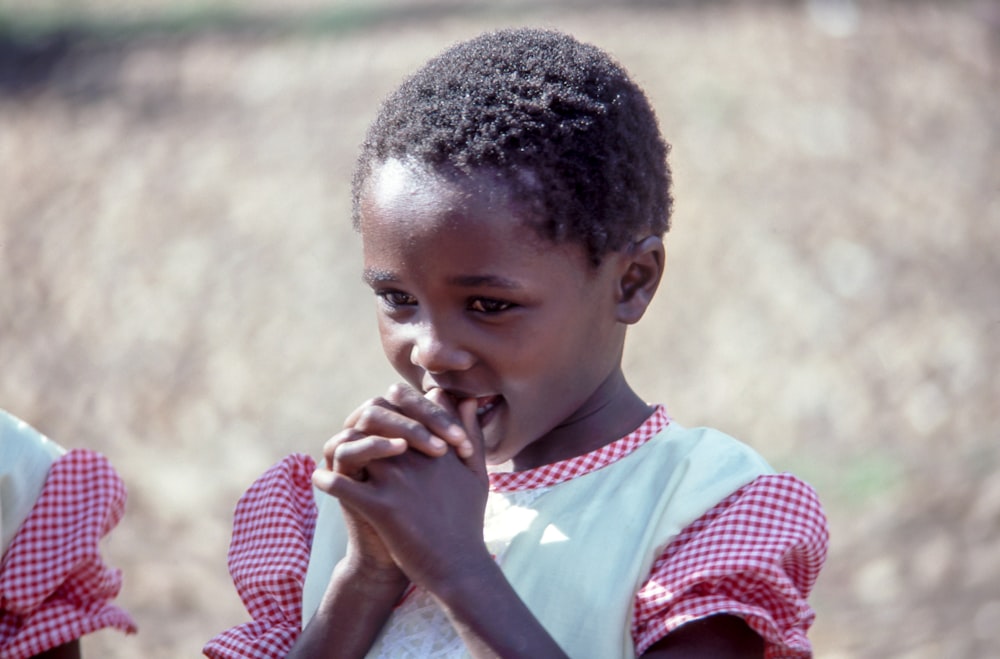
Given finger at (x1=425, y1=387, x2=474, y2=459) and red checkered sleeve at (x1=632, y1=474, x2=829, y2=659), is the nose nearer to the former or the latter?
finger at (x1=425, y1=387, x2=474, y2=459)

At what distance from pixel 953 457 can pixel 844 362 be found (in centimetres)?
85

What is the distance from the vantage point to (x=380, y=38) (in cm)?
1010

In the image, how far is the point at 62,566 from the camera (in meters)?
2.55

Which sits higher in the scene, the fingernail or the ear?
the ear

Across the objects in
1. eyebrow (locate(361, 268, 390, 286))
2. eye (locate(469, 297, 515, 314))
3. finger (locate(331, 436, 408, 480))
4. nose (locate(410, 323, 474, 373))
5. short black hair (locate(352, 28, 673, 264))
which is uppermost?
short black hair (locate(352, 28, 673, 264))

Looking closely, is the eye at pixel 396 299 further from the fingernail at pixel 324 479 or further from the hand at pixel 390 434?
the fingernail at pixel 324 479

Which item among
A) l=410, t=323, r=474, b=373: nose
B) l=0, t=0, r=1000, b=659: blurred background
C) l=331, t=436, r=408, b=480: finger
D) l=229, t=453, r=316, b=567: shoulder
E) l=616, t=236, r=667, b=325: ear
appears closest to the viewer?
l=331, t=436, r=408, b=480: finger

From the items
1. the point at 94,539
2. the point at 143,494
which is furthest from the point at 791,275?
the point at 94,539

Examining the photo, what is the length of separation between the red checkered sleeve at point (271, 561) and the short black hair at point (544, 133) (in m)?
0.53

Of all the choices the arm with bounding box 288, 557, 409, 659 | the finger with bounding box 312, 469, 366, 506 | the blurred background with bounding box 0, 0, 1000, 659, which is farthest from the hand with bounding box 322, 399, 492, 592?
the blurred background with bounding box 0, 0, 1000, 659

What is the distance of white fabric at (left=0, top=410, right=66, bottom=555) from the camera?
2562mm

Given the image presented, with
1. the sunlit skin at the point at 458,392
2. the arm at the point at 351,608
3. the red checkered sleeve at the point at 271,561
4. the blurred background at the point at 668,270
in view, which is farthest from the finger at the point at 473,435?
the blurred background at the point at 668,270

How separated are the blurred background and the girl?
255 centimetres

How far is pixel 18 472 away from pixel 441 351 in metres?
1.00
